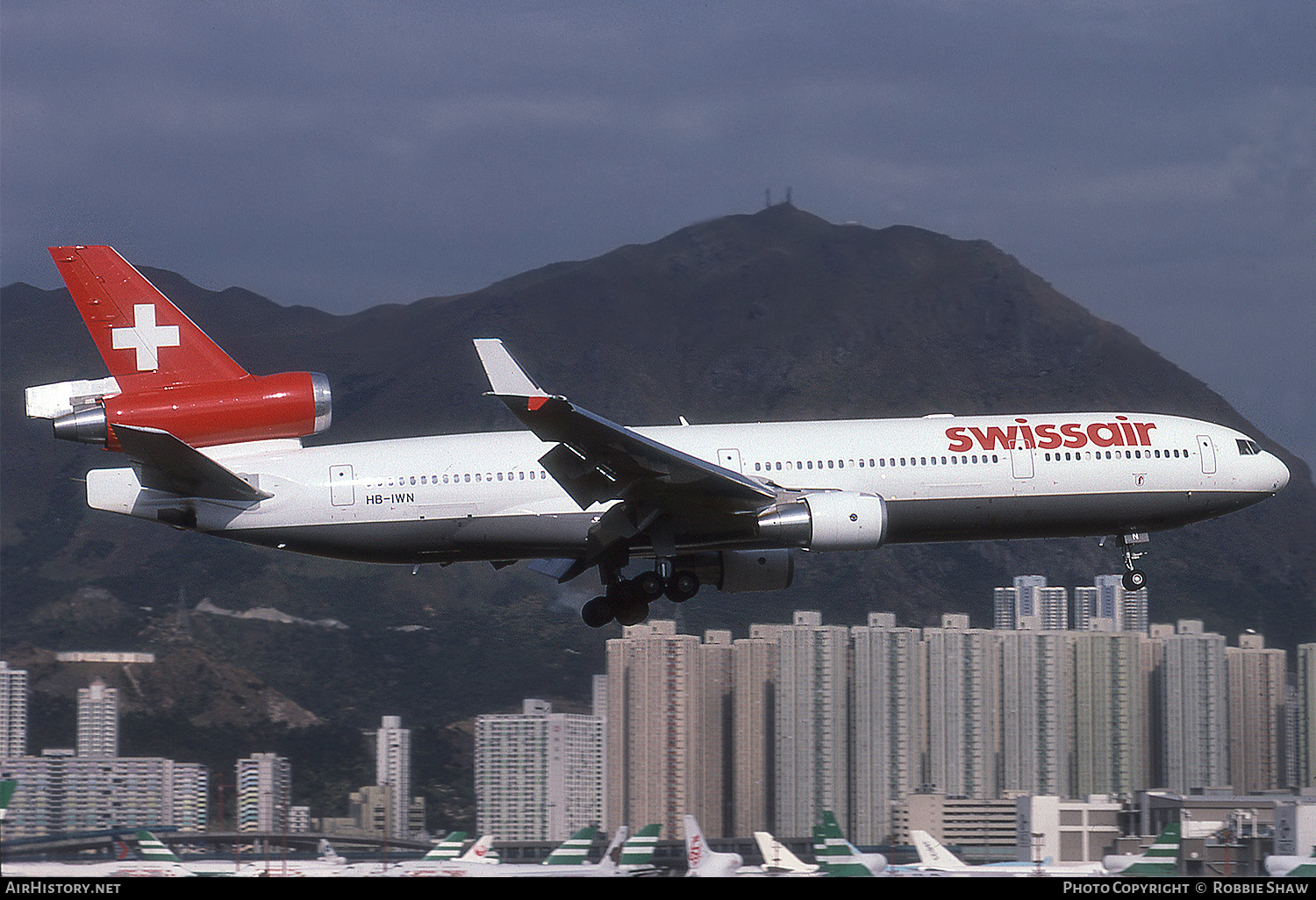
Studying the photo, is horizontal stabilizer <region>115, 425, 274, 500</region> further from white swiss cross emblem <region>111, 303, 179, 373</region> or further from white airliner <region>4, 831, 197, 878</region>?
white airliner <region>4, 831, 197, 878</region>

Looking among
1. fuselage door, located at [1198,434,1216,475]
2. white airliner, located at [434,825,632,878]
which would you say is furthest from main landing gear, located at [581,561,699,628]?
fuselage door, located at [1198,434,1216,475]

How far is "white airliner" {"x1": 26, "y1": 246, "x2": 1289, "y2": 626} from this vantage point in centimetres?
2580

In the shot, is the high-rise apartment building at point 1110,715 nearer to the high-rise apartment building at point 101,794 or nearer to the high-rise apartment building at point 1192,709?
the high-rise apartment building at point 1192,709

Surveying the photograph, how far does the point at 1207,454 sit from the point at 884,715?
30.1m

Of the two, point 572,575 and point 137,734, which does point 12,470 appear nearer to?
point 137,734

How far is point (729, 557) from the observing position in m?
29.9

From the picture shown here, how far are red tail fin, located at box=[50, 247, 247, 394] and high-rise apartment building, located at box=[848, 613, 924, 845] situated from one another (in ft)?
114

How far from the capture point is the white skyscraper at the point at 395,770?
4759cm

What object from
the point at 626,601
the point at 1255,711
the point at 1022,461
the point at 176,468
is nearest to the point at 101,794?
the point at 176,468

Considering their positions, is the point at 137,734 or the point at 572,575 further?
the point at 137,734

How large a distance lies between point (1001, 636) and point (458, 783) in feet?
74.1

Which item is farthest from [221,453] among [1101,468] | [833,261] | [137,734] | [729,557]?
[833,261]

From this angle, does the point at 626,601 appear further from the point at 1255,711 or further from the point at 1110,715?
the point at 1255,711

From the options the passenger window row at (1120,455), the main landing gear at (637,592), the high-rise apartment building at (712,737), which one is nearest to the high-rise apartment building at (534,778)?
the high-rise apartment building at (712,737)
